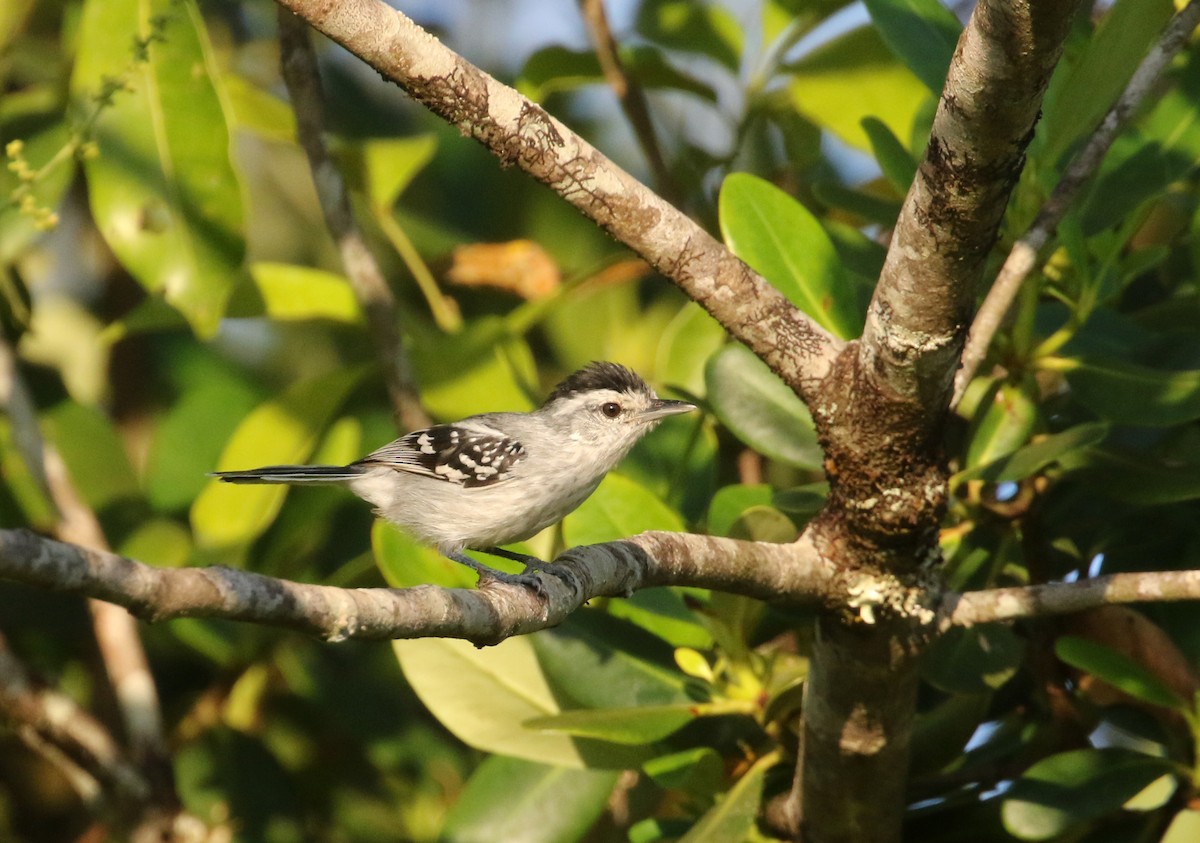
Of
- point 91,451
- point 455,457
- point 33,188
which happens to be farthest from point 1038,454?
point 91,451

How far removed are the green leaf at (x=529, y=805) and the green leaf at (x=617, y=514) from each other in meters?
0.68

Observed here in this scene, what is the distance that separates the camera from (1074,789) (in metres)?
3.01

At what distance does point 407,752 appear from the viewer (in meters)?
4.61

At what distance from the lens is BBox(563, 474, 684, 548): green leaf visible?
3.37 m

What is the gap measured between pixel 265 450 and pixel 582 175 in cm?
215

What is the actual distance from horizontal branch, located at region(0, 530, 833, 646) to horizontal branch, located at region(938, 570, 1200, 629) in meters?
0.35

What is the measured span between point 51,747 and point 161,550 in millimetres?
806

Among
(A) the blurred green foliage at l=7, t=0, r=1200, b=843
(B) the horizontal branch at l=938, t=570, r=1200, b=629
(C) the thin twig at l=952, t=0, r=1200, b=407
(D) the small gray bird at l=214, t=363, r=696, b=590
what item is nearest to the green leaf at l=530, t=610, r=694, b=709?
(A) the blurred green foliage at l=7, t=0, r=1200, b=843

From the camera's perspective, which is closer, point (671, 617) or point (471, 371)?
point (671, 617)

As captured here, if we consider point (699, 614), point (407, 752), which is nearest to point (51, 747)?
point (407, 752)

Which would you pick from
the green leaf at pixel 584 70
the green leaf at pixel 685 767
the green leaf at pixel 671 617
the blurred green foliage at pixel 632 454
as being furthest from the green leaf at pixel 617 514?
the green leaf at pixel 584 70

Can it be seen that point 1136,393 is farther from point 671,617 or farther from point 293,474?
point 293,474

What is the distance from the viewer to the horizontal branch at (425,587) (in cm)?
154

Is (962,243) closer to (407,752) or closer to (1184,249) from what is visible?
(1184,249)
